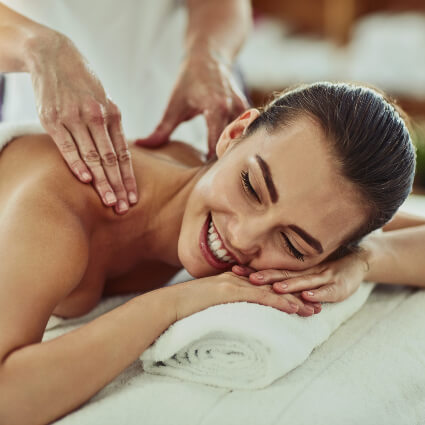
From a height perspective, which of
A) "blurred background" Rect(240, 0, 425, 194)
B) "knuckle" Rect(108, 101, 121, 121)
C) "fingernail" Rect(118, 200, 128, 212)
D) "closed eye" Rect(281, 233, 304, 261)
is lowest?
"blurred background" Rect(240, 0, 425, 194)

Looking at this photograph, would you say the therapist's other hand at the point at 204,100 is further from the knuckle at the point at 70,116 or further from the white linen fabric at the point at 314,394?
the white linen fabric at the point at 314,394

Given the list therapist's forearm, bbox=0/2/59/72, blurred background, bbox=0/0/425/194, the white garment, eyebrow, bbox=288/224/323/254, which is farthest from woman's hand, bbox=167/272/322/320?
blurred background, bbox=0/0/425/194

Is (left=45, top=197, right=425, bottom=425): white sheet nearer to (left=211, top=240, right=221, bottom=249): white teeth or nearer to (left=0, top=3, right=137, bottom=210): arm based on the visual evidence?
(left=211, top=240, right=221, bottom=249): white teeth

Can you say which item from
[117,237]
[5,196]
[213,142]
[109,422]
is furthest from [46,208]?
[213,142]

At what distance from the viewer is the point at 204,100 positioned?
1.54 metres

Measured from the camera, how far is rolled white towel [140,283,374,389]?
910mm

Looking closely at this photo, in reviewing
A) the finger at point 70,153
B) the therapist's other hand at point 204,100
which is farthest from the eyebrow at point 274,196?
the therapist's other hand at point 204,100

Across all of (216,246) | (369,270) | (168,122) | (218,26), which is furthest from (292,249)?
(218,26)

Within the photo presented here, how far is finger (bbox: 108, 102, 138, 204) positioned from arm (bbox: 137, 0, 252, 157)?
254 millimetres

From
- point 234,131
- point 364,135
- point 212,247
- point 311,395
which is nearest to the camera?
point 311,395

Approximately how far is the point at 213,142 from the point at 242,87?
1.67ft

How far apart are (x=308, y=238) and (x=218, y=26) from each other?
0.97 m

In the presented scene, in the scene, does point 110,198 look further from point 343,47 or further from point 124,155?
point 343,47

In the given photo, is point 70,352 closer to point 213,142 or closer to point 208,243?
point 208,243
